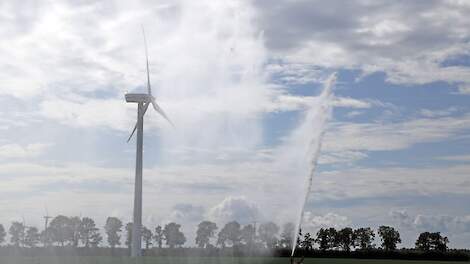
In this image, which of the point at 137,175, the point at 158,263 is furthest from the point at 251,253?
the point at 137,175

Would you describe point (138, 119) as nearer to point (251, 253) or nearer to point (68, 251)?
point (251, 253)

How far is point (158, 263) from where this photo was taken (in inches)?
5226

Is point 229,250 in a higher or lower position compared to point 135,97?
lower

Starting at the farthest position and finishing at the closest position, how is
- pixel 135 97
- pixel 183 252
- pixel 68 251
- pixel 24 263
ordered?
pixel 68 251
pixel 183 252
pixel 135 97
pixel 24 263

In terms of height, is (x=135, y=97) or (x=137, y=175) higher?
(x=135, y=97)

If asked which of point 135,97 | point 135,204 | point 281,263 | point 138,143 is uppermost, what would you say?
point 135,97

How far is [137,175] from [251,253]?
26.2 metres

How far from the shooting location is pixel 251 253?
442 ft

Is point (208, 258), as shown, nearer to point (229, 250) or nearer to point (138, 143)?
point (229, 250)

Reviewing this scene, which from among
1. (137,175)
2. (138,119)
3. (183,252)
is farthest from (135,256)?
(183,252)

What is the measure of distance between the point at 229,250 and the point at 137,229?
2042cm

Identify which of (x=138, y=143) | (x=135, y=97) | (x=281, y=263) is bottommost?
(x=281, y=263)

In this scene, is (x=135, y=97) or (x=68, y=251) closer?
(x=135, y=97)

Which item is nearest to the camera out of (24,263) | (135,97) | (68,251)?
(24,263)
